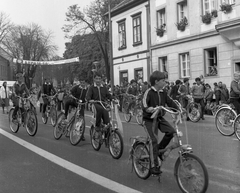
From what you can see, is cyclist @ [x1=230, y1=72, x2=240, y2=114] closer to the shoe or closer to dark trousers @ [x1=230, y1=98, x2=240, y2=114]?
dark trousers @ [x1=230, y1=98, x2=240, y2=114]

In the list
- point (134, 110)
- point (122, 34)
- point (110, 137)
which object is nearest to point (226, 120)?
point (110, 137)

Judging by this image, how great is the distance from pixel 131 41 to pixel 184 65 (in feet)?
24.6

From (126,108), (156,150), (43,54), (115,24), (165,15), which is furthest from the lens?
(43,54)

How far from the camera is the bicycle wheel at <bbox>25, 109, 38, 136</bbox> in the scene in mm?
9938

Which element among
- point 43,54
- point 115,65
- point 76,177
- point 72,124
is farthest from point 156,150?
point 43,54

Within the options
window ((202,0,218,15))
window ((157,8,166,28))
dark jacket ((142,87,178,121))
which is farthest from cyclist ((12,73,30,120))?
window ((157,8,166,28))

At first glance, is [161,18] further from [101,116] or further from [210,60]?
[101,116]

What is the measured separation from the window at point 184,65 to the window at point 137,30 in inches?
225

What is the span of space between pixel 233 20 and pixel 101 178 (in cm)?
1452

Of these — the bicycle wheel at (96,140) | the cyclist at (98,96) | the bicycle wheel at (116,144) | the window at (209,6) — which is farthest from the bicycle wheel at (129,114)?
the window at (209,6)

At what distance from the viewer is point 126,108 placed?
47.7 feet

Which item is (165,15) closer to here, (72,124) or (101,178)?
(72,124)

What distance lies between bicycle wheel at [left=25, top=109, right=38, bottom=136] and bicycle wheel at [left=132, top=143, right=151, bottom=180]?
5.08 metres

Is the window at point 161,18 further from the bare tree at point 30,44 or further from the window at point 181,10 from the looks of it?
the bare tree at point 30,44
